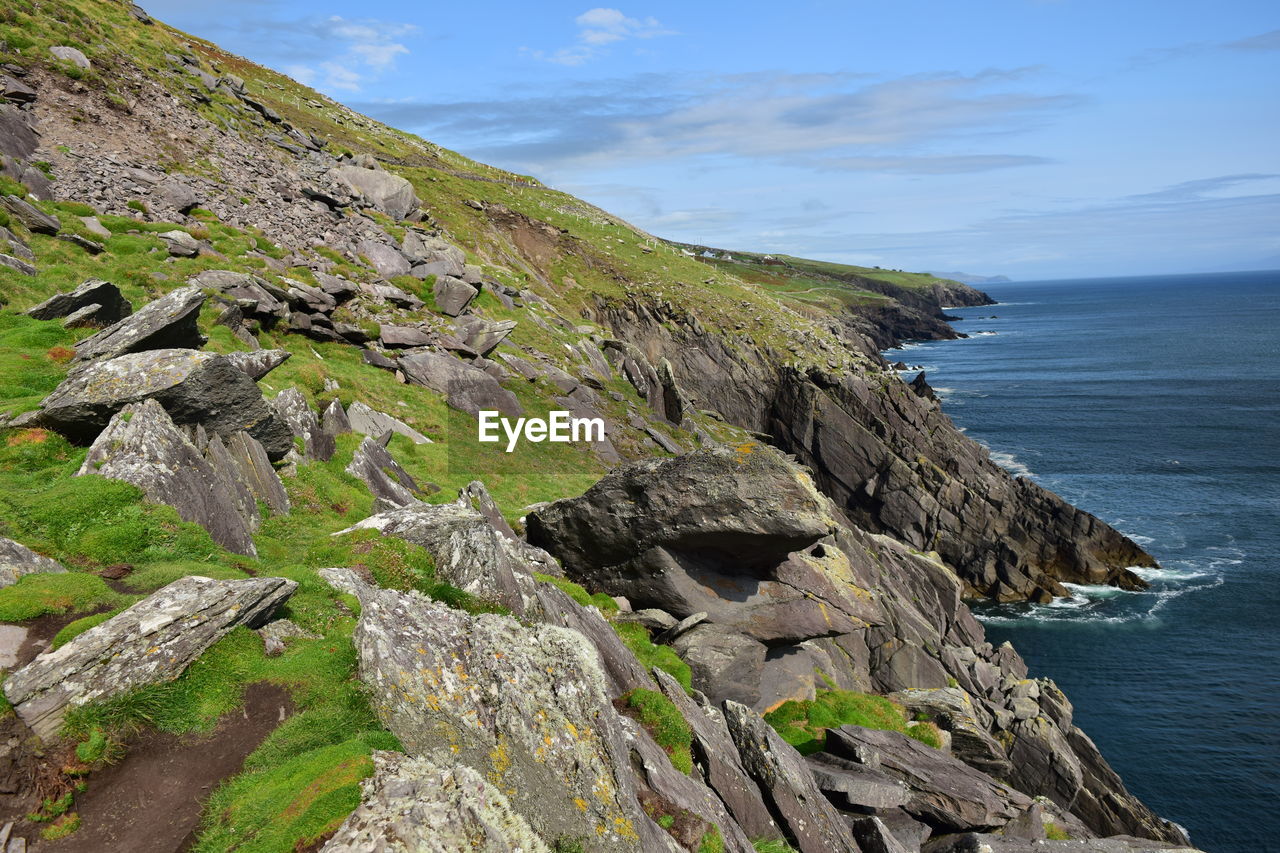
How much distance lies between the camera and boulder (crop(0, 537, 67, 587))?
40.3ft

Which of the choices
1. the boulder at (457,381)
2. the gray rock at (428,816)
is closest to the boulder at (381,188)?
the boulder at (457,381)

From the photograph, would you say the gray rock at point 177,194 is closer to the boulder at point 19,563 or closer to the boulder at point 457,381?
the boulder at point 457,381

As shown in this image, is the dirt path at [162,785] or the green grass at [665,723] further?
the green grass at [665,723]

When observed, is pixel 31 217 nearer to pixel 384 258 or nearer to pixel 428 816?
pixel 384 258

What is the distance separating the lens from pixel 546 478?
132 ft

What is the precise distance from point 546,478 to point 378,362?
12.2 meters

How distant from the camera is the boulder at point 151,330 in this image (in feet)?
66.0

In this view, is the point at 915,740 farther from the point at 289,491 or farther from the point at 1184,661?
the point at 1184,661

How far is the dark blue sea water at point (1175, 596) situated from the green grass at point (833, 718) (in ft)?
83.2

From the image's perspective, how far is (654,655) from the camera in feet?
70.0

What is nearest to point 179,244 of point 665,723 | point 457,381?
point 457,381

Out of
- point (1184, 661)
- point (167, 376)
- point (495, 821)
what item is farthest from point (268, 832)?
point (1184, 661)

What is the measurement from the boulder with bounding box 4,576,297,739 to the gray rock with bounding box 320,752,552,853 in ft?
14.2

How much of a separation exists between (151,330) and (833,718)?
25554mm
